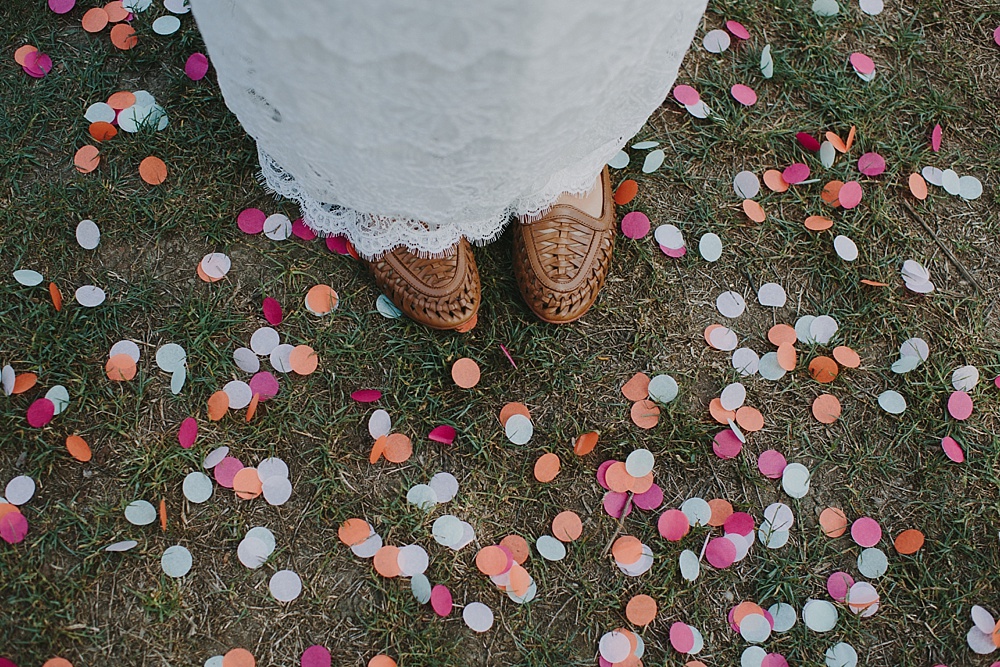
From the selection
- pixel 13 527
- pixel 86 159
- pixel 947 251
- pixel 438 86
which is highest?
pixel 438 86

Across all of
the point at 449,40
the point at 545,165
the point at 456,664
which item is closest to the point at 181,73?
the point at 545,165

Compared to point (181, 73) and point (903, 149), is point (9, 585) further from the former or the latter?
point (903, 149)

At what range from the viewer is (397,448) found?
5.21 feet

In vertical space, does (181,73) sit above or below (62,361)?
above

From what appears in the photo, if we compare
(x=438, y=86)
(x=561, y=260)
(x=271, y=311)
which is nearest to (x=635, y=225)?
(x=561, y=260)

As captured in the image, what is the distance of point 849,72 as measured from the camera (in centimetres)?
203

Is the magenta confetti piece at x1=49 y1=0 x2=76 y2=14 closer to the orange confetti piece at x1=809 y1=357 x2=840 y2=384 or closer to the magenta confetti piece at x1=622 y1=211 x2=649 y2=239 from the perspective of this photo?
the magenta confetti piece at x1=622 y1=211 x2=649 y2=239

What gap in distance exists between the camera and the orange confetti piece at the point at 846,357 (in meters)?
1.72

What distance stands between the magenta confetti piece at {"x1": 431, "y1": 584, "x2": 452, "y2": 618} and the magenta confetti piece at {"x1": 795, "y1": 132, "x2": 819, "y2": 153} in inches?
51.4

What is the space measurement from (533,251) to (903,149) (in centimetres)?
99

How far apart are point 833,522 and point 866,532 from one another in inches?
2.5

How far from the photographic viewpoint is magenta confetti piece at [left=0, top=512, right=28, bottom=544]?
1.46 m

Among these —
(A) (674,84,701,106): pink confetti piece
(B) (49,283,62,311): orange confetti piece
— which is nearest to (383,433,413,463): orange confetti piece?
(B) (49,283,62,311): orange confetti piece

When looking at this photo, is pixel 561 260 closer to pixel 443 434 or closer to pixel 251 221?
pixel 443 434
